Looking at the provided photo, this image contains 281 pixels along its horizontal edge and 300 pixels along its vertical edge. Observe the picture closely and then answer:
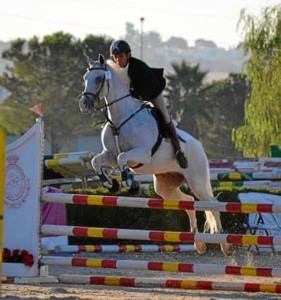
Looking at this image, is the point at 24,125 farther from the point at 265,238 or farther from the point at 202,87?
the point at 265,238

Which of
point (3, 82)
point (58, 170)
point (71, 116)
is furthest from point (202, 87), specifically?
point (58, 170)

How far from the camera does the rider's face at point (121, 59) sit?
29.3 feet

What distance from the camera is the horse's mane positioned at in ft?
29.7

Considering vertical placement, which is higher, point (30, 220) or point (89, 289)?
point (30, 220)

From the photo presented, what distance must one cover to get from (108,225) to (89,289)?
5650 millimetres

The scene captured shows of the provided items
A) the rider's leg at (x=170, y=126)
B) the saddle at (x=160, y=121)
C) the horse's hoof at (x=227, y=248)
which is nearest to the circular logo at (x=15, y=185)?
the saddle at (x=160, y=121)

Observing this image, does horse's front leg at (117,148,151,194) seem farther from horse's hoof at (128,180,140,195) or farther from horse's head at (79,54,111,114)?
horse's head at (79,54,111,114)

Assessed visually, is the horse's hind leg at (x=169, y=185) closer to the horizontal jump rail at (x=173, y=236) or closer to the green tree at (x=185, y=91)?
the horizontal jump rail at (x=173, y=236)

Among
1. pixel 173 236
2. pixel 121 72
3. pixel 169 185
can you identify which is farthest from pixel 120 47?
pixel 173 236

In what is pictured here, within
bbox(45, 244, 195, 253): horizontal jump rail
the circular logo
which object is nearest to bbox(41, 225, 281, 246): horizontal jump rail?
the circular logo

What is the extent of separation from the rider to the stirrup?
1.0 inches

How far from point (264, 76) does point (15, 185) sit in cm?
1664

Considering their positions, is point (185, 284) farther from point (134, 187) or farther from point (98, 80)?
point (98, 80)

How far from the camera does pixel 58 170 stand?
1652 centimetres
